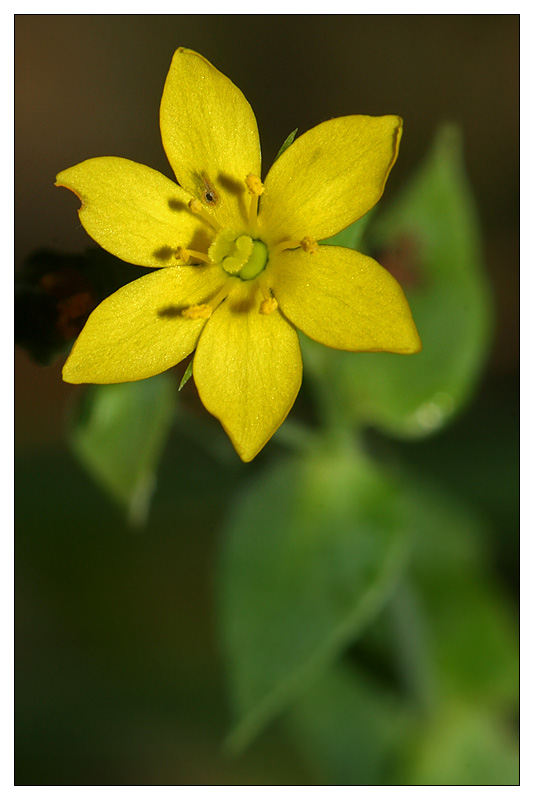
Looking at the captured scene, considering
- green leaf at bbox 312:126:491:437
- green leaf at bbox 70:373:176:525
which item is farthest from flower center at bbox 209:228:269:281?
green leaf at bbox 312:126:491:437

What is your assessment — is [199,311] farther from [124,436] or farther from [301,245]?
[124,436]

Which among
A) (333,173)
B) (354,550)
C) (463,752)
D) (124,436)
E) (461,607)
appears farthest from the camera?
(461,607)

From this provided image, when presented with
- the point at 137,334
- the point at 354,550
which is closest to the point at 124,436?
the point at 137,334

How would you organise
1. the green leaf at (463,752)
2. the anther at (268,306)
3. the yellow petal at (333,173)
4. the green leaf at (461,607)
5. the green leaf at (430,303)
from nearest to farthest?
the yellow petal at (333,173) < the anther at (268,306) < the green leaf at (430,303) < the green leaf at (463,752) < the green leaf at (461,607)

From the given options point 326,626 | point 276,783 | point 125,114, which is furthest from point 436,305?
point 276,783

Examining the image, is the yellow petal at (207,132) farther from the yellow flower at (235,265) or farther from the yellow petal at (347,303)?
the yellow petal at (347,303)

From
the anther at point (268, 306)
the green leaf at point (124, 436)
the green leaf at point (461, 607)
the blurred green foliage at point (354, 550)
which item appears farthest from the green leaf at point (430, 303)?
the green leaf at point (461, 607)
